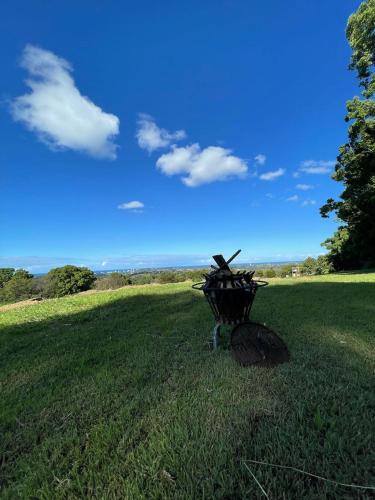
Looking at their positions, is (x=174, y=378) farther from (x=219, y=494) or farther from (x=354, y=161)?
(x=354, y=161)

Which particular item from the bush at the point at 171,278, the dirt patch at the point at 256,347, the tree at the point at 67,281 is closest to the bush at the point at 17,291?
the tree at the point at 67,281

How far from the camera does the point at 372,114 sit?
1781 centimetres

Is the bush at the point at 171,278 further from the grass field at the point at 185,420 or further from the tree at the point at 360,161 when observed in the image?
the grass field at the point at 185,420

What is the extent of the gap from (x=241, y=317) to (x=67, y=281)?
149 ft

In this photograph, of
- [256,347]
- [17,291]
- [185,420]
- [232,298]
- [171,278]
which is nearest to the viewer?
[185,420]

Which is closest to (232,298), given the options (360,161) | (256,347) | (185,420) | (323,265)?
(256,347)

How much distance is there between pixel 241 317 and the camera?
3.90 m

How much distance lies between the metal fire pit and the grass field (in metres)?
0.20

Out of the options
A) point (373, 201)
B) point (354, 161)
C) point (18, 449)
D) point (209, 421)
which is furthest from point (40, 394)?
point (354, 161)

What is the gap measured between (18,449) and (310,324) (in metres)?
4.63

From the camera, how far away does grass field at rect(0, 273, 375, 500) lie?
5.38 feet

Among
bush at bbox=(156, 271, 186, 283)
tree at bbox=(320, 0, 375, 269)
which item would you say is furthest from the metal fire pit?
bush at bbox=(156, 271, 186, 283)

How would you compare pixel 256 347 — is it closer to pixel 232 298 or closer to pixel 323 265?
pixel 232 298

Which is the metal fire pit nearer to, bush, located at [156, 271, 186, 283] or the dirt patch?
the dirt patch
